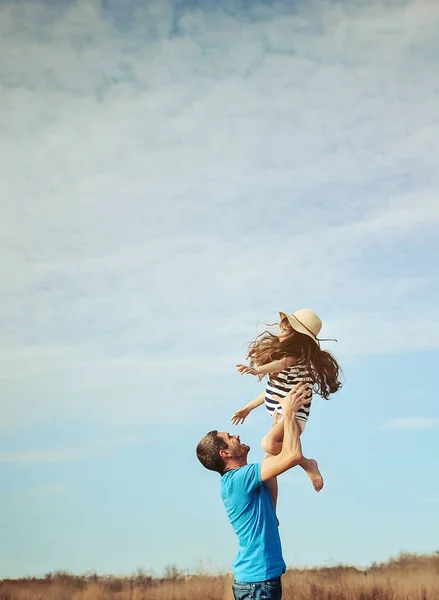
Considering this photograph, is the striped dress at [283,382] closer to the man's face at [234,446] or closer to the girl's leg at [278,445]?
the girl's leg at [278,445]

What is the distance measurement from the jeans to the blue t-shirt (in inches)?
1.1

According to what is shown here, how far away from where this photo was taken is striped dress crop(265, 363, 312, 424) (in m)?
6.14

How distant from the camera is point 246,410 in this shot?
6480mm

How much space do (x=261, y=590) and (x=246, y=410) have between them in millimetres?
1717

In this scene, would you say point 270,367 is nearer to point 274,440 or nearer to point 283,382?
point 283,382

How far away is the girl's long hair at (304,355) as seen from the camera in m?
6.19

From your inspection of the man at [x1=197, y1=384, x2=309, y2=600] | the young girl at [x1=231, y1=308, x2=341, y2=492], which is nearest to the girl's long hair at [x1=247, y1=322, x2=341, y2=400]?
the young girl at [x1=231, y1=308, x2=341, y2=492]

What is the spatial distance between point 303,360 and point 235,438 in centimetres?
106

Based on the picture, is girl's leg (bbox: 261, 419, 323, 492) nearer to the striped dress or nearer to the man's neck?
the man's neck

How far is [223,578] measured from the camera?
10344mm

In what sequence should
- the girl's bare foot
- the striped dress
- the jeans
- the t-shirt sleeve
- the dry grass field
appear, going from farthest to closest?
the dry grass field, the striped dress, the girl's bare foot, the t-shirt sleeve, the jeans

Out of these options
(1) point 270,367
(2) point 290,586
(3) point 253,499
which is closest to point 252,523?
(3) point 253,499

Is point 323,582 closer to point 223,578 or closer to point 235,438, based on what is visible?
point 223,578

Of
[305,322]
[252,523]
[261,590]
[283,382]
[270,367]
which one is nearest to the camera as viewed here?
[261,590]
